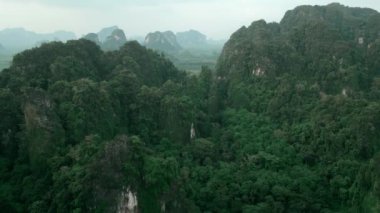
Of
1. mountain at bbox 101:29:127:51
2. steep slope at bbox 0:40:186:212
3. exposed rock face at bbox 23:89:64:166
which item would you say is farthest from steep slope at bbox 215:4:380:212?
mountain at bbox 101:29:127:51

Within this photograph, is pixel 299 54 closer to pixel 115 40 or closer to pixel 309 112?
pixel 309 112

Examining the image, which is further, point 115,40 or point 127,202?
point 115,40

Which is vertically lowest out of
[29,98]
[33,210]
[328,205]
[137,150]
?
[328,205]

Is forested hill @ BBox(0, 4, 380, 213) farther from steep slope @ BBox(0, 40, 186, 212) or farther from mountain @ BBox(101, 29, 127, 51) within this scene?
mountain @ BBox(101, 29, 127, 51)

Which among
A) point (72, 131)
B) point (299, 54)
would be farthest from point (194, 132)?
point (299, 54)

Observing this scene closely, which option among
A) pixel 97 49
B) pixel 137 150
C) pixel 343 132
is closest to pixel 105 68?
pixel 97 49

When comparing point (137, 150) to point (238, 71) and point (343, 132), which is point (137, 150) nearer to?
point (343, 132)

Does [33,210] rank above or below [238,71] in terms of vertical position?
below
